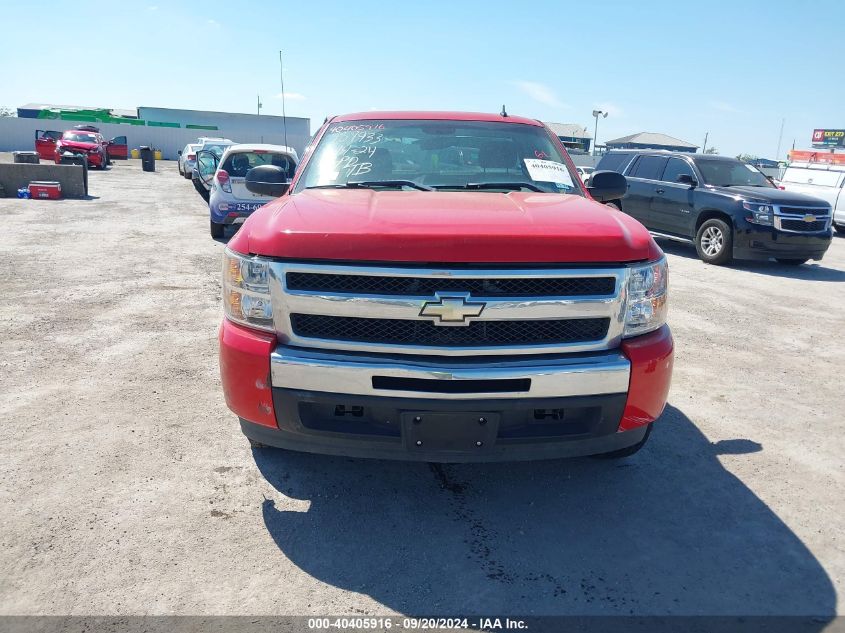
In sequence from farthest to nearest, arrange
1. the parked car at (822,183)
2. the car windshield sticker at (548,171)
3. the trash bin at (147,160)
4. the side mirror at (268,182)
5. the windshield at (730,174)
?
the trash bin at (147,160) → the parked car at (822,183) → the windshield at (730,174) → the side mirror at (268,182) → the car windshield sticker at (548,171)

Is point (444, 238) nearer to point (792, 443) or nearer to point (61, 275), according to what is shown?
point (792, 443)

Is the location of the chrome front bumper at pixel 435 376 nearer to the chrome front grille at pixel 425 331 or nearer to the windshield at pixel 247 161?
the chrome front grille at pixel 425 331

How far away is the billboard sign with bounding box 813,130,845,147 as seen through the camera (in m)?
59.8

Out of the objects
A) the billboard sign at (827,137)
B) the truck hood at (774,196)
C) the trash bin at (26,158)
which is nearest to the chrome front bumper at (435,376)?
the truck hood at (774,196)

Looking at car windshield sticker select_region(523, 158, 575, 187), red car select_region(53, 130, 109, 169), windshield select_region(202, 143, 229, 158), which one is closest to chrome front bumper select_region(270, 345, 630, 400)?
car windshield sticker select_region(523, 158, 575, 187)

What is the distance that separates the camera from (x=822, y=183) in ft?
51.3

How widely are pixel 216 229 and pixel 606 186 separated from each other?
8277mm

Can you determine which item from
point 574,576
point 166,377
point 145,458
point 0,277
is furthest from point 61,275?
point 574,576

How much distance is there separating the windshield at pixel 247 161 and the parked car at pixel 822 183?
1192 centimetres

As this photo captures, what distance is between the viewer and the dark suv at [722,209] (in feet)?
31.9

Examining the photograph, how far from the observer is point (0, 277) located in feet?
24.2

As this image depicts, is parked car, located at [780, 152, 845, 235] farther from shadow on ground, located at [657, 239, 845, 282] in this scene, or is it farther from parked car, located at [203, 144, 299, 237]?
parked car, located at [203, 144, 299, 237]

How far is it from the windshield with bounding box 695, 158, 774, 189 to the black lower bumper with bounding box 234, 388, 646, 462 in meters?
9.55

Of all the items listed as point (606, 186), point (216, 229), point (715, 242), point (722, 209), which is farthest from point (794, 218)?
point (216, 229)
